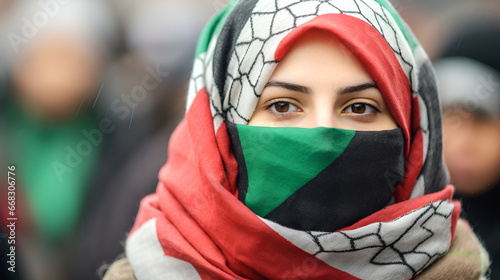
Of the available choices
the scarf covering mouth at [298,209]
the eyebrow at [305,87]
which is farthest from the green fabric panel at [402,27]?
the eyebrow at [305,87]

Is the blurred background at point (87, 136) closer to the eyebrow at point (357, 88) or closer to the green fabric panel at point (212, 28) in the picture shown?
the green fabric panel at point (212, 28)

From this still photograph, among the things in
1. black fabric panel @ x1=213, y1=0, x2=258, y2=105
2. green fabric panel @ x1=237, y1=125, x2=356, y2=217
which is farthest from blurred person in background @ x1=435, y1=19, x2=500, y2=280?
black fabric panel @ x1=213, y1=0, x2=258, y2=105

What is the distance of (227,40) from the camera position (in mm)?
1748

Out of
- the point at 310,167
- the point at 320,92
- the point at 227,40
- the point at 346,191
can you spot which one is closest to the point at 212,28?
the point at 227,40

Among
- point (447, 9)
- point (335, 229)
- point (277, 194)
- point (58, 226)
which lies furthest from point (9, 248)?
point (447, 9)

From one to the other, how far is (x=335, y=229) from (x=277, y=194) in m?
0.21

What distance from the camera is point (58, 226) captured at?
2.64 meters

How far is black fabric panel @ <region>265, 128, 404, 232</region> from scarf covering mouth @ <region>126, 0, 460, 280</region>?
33mm

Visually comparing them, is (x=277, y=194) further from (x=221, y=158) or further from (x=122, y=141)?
(x=122, y=141)

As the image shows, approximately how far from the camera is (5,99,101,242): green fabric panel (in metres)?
2.64

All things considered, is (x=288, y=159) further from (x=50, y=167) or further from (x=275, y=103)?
(x=50, y=167)

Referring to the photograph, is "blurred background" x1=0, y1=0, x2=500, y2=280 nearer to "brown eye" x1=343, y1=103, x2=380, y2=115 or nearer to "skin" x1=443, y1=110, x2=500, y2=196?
"skin" x1=443, y1=110, x2=500, y2=196

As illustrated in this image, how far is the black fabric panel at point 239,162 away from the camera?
1.58 m

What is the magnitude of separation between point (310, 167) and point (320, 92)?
0.79 ft
